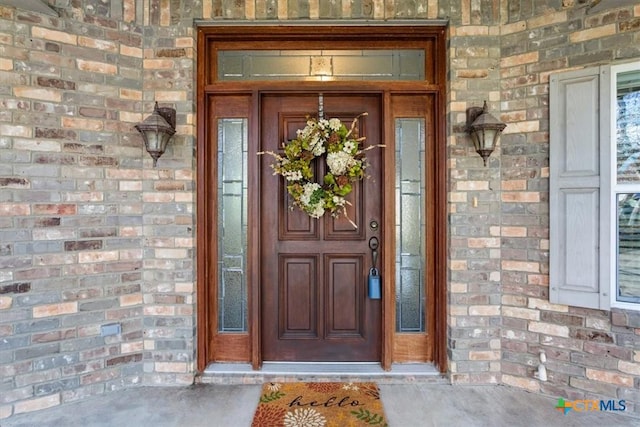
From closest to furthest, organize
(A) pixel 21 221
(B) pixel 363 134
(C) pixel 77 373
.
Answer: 1. (A) pixel 21 221
2. (C) pixel 77 373
3. (B) pixel 363 134

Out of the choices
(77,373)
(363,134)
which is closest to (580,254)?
(363,134)

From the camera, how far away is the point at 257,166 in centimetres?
244

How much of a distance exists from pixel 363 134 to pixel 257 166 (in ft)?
2.63

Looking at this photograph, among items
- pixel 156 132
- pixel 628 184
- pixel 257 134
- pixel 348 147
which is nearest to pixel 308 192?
pixel 348 147

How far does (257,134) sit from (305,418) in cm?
183

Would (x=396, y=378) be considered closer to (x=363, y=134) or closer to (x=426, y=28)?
(x=363, y=134)

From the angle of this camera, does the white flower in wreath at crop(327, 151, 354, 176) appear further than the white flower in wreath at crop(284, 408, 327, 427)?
Yes

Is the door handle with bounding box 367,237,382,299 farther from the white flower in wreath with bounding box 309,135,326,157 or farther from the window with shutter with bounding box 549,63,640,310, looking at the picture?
the window with shutter with bounding box 549,63,640,310

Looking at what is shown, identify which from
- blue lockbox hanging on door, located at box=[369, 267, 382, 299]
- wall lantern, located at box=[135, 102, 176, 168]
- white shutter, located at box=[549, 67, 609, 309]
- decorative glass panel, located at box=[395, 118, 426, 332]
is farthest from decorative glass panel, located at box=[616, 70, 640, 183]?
wall lantern, located at box=[135, 102, 176, 168]

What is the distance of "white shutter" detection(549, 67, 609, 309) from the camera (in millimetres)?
2061

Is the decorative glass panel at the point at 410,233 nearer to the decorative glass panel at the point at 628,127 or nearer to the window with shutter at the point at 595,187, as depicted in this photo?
the window with shutter at the point at 595,187

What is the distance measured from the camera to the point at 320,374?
7.78 feet

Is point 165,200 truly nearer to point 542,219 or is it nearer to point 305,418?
point 305,418

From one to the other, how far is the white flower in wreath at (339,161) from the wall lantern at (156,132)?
1.07 meters
